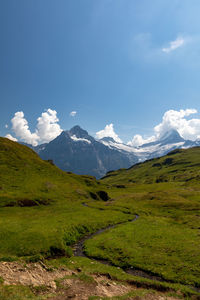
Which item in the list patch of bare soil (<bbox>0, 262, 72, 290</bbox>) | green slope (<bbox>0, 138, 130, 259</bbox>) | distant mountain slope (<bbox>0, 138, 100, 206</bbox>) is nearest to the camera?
patch of bare soil (<bbox>0, 262, 72, 290</bbox>)

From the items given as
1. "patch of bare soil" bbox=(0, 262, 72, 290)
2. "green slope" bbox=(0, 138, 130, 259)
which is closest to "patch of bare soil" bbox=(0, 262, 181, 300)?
"patch of bare soil" bbox=(0, 262, 72, 290)

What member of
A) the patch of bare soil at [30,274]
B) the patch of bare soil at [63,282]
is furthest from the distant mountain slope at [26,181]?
the patch of bare soil at [63,282]

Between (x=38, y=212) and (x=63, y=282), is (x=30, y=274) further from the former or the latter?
(x=38, y=212)

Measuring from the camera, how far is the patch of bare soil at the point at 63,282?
18202 millimetres

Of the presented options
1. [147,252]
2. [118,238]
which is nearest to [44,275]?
[147,252]

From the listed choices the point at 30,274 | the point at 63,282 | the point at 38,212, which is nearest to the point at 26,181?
the point at 38,212

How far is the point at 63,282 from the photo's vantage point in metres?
20.1

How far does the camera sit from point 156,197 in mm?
102875

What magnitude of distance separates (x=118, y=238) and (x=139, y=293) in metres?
19.5

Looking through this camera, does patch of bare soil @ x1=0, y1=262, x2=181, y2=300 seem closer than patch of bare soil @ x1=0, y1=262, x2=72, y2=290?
Yes

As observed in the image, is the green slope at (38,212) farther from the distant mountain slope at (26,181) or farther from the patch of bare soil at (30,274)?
the patch of bare soil at (30,274)

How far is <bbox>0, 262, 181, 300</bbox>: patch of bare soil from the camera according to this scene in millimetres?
18202

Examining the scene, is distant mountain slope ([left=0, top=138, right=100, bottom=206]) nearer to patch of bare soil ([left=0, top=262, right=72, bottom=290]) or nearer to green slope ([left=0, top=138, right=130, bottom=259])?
green slope ([left=0, top=138, right=130, bottom=259])

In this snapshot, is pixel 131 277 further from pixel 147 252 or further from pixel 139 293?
pixel 147 252
